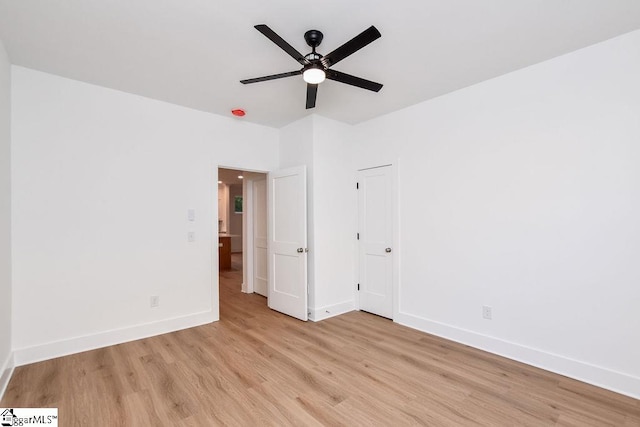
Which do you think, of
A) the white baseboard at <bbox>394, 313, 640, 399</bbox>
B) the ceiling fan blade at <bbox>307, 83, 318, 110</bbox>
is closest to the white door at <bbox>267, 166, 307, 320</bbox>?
the ceiling fan blade at <bbox>307, 83, 318, 110</bbox>

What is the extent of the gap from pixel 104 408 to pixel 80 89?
2.93 metres

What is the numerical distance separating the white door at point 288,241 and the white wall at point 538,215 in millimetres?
1341

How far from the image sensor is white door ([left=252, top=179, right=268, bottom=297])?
517cm

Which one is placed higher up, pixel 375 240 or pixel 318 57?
pixel 318 57

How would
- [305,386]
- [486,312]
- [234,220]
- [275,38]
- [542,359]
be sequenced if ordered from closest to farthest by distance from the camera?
[275,38], [305,386], [542,359], [486,312], [234,220]

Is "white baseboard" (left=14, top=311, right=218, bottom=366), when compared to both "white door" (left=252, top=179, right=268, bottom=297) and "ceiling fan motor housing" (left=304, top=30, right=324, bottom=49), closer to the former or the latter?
"white door" (left=252, top=179, right=268, bottom=297)

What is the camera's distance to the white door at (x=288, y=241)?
3881mm

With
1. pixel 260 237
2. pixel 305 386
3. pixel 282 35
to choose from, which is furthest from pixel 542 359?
pixel 260 237

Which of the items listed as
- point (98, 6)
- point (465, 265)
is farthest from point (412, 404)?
point (98, 6)

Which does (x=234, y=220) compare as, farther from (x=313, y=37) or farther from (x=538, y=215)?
(x=538, y=215)

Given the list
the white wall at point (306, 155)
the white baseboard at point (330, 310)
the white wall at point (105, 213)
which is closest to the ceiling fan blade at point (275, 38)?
the white wall at point (306, 155)

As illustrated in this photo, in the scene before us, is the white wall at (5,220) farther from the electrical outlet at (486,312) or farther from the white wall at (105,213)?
the electrical outlet at (486,312)

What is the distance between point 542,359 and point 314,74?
3095 mm

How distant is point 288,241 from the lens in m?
4.10
